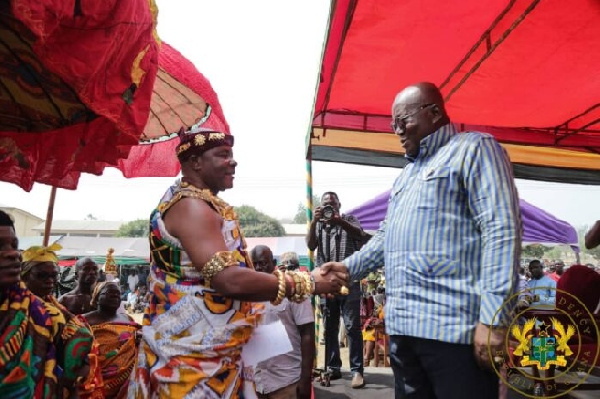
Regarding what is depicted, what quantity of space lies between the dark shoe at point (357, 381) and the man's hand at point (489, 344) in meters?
3.51

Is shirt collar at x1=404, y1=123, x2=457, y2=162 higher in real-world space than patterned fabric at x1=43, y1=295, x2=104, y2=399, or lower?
higher

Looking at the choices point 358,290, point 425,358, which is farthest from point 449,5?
point 358,290

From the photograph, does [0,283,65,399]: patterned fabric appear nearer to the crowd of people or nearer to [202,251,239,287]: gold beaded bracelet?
the crowd of people

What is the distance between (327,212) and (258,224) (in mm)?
60521

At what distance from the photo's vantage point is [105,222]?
6931 cm

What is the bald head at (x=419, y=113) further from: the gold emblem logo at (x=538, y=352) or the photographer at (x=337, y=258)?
the photographer at (x=337, y=258)

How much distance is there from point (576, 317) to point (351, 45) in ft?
8.90

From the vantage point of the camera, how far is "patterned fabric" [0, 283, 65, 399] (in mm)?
1936

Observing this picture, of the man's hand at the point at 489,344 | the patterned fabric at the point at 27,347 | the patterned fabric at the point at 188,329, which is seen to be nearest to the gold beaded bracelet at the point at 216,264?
the patterned fabric at the point at 188,329

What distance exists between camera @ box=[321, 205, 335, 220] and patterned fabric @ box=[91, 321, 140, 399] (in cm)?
222

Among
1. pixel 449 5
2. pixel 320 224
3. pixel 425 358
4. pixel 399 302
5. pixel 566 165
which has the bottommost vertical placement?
pixel 425 358

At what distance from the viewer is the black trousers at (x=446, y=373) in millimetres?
1803

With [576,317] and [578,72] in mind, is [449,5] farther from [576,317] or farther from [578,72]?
[576,317]

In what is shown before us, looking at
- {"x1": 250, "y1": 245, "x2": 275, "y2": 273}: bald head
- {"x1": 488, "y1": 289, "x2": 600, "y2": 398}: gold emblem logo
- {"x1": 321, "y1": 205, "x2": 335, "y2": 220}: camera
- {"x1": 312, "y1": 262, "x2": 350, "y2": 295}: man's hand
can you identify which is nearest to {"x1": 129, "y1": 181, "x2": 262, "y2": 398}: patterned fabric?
{"x1": 312, "y1": 262, "x2": 350, "y2": 295}: man's hand
